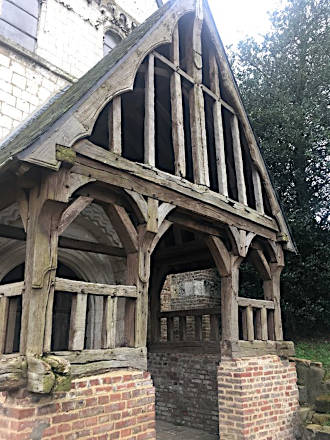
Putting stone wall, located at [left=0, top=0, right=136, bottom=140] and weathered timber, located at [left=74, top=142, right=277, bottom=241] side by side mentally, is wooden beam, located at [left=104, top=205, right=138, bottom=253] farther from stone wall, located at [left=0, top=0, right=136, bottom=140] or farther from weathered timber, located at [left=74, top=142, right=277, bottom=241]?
stone wall, located at [left=0, top=0, right=136, bottom=140]

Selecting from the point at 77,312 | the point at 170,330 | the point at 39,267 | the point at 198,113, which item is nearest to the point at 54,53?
the point at 198,113

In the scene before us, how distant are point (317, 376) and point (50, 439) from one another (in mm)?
5425

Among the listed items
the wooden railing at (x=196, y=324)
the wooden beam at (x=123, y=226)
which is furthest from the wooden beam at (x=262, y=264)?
the wooden beam at (x=123, y=226)

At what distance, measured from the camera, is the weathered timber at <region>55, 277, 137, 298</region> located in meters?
3.81

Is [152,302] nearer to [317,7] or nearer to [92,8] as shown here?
[92,8]

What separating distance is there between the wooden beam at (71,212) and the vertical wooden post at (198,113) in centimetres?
207

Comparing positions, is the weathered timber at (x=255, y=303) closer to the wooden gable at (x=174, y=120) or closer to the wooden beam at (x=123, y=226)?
the wooden gable at (x=174, y=120)

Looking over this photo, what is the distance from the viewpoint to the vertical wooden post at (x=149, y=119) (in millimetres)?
5004

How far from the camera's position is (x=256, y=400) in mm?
5781

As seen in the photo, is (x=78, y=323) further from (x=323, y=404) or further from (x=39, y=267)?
(x=323, y=404)

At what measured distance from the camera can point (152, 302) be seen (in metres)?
8.66

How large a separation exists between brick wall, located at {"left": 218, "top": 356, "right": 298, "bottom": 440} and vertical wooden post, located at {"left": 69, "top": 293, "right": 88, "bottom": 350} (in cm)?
276

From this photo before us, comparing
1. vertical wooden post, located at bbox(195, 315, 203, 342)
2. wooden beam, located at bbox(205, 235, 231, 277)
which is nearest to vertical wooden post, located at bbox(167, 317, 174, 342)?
vertical wooden post, located at bbox(195, 315, 203, 342)

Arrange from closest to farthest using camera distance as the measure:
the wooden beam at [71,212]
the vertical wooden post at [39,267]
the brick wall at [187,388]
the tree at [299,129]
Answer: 1. the vertical wooden post at [39,267]
2. the wooden beam at [71,212]
3. the brick wall at [187,388]
4. the tree at [299,129]
